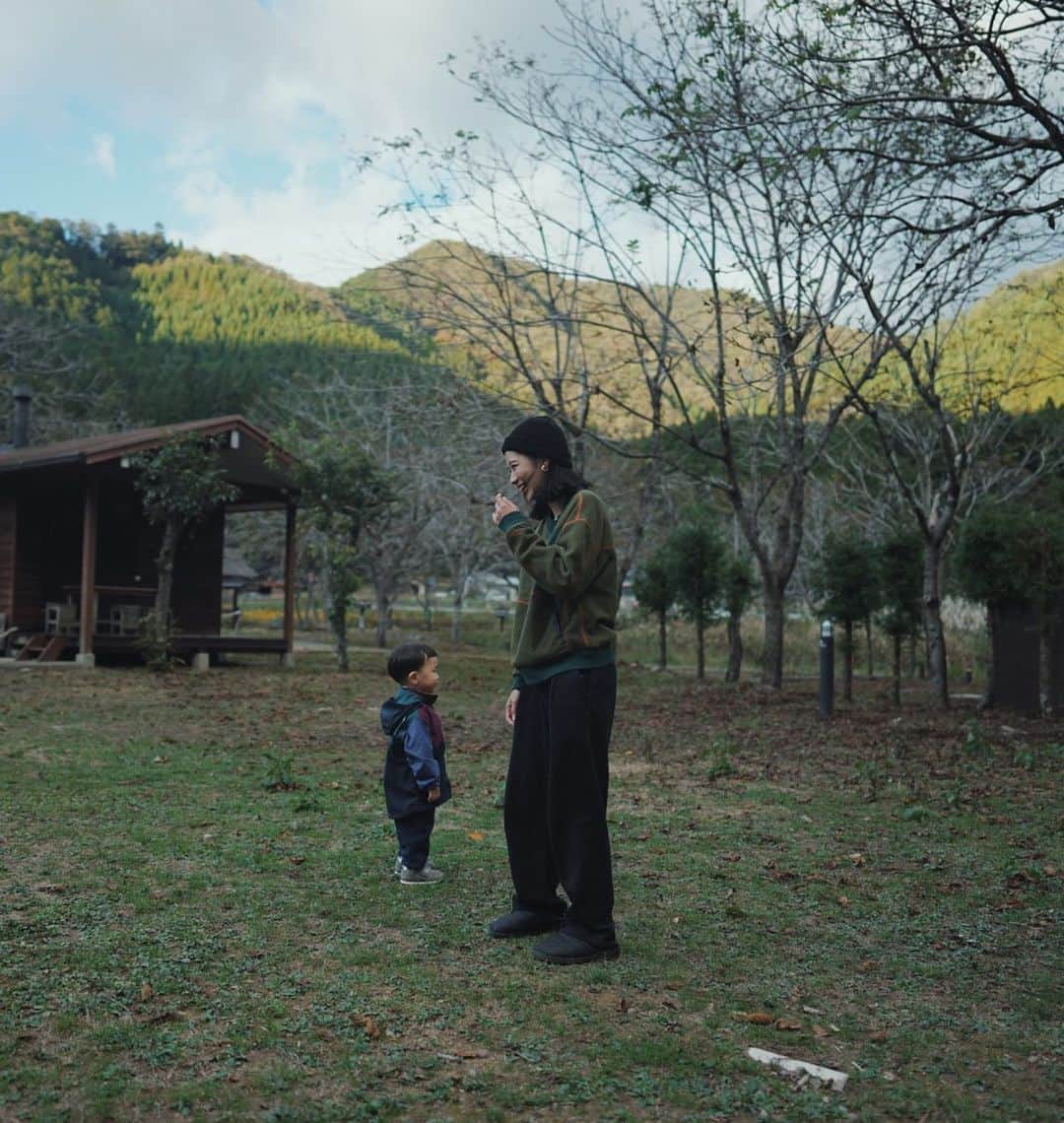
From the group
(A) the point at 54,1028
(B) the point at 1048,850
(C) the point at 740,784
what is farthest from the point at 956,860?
(A) the point at 54,1028

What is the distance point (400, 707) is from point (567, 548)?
1.49m

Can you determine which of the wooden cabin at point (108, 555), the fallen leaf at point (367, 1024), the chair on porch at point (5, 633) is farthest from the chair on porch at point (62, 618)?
the fallen leaf at point (367, 1024)

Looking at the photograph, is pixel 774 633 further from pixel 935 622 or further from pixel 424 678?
pixel 424 678

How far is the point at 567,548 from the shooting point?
4082mm

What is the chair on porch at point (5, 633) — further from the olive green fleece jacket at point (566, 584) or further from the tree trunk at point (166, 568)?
the olive green fleece jacket at point (566, 584)

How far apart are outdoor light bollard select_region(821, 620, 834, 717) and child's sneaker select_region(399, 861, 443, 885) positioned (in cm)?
762

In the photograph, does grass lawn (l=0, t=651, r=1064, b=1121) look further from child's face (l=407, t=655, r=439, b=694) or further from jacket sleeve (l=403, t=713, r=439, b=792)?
child's face (l=407, t=655, r=439, b=694)

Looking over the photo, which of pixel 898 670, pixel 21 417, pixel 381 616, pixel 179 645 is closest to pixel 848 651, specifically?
pixel 898 670

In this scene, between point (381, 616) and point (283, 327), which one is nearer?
point (381, 616)

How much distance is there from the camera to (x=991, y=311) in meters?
17.8

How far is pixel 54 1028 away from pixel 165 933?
999 mm

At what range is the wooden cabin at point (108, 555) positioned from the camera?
17828 mm

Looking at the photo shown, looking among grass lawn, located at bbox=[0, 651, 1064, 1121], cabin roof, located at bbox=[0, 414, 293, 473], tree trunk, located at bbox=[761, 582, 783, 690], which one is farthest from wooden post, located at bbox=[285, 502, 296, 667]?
grass lawn, located at bbox=[0, 651, 1064, 1121]

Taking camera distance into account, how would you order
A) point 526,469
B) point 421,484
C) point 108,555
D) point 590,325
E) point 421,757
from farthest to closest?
1. point 421,484
2. point 108,555
3. point 590,325
4. point 421,757
5. point 526,469
